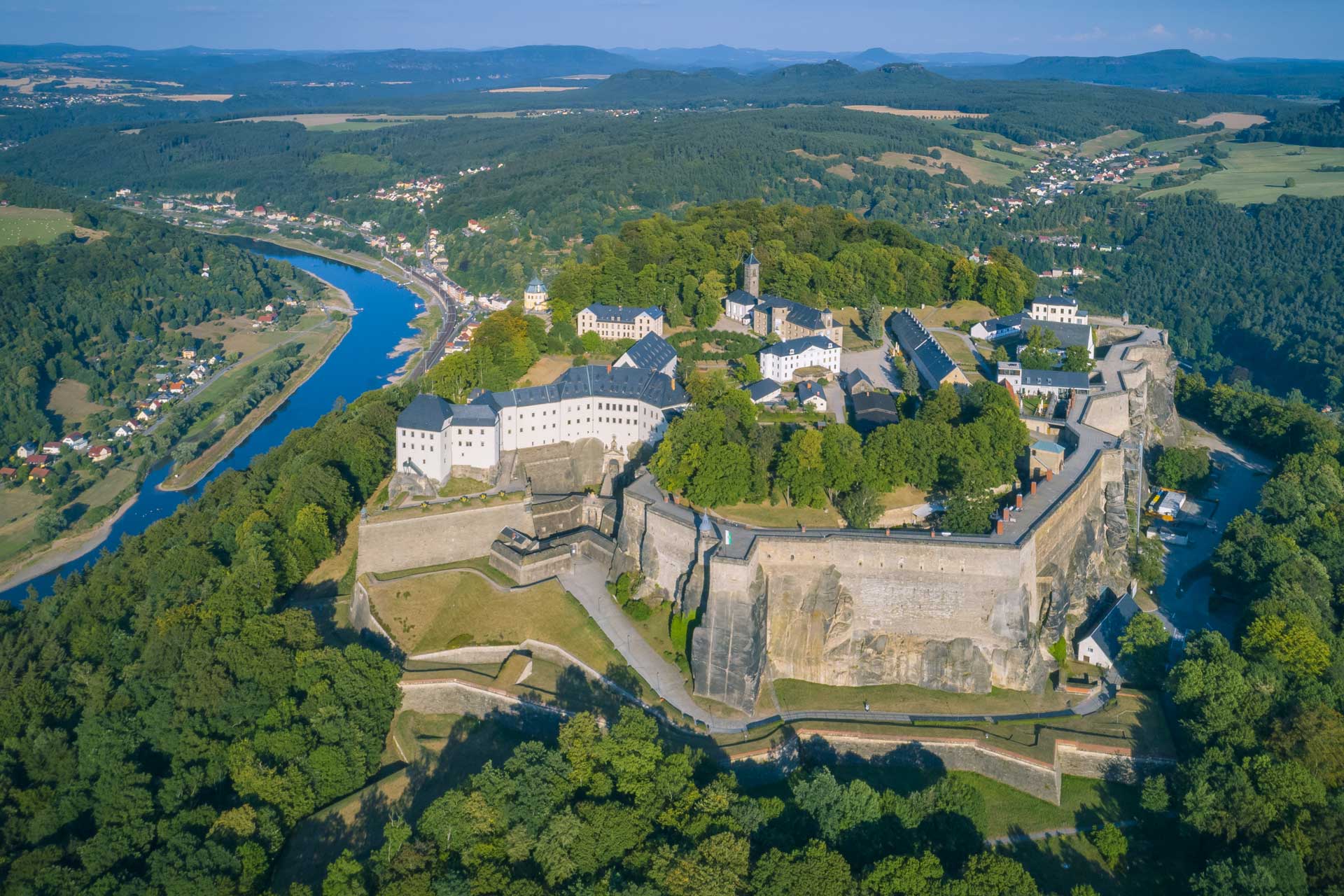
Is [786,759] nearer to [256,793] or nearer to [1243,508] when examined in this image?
[256,793]

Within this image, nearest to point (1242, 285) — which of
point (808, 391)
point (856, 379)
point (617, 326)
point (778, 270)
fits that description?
point (778, 270)

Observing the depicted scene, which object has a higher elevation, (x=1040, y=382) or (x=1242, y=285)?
(x=1040, y=382)

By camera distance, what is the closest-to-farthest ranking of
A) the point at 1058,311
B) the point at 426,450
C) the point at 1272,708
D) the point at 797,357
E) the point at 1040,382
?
the point at 1272,708 → the point at 426,450 → the point at 1040,382 → the point at 797,357 → the point at 1058,311

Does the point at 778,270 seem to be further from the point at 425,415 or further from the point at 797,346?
the point at 425,415

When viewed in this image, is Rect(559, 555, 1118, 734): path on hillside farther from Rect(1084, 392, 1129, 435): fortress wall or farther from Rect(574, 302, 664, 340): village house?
Rect(574, 302, 664, 340): village house

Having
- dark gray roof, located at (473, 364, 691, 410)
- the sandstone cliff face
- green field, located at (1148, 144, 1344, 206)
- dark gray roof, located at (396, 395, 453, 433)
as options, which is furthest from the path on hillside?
green field, located at (1148, 144, 1344, 206)

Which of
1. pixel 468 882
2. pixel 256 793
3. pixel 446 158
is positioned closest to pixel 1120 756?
pixel 468 882

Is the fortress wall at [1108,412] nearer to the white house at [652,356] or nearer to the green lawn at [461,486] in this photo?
the white house at [652,356]
